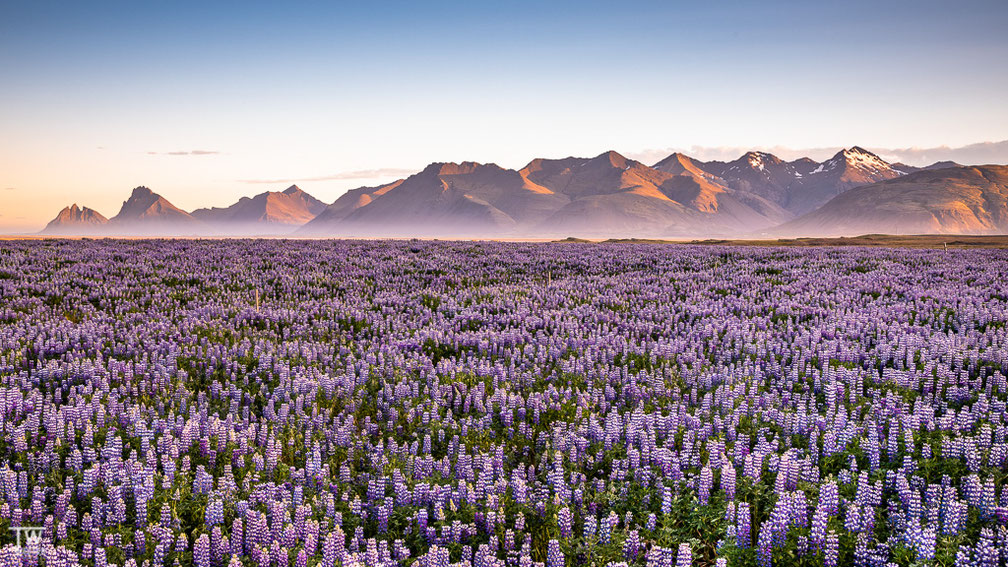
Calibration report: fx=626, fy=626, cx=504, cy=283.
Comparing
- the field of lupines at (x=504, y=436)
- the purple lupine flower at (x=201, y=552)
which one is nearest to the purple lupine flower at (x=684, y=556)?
the field of lupines at (x=504, y=436)

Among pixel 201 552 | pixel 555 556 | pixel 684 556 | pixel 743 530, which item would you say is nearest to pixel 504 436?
pixel 555 556

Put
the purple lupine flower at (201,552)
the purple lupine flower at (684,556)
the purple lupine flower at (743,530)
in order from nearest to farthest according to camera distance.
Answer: the purple lupine flower at (684,556), the purple lupine flower at (201,552), the purple lupine flower at (743,530)

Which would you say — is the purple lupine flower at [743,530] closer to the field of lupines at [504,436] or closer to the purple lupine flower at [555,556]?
the field of lupines at [504,436]

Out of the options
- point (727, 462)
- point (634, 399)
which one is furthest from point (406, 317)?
point (727, 462)

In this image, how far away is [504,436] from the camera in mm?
5457

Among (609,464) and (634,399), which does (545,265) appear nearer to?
(634,399)

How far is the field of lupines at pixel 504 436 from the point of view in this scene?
3512mm

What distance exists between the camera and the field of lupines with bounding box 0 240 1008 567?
3.51 metres

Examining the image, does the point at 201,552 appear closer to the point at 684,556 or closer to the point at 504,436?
the point at 684,556

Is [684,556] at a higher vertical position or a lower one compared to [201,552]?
higher

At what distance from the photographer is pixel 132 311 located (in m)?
11.1

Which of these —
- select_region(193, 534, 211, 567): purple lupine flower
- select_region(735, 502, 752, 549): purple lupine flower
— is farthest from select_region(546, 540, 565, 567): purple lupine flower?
select_region(193, 534, 211, 567): purple lupine flower

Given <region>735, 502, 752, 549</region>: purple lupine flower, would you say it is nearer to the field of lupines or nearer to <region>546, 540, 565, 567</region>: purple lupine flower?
the field of lupines

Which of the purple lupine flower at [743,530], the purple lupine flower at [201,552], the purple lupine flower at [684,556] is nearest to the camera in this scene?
the purple lupine flower at [684,556]
